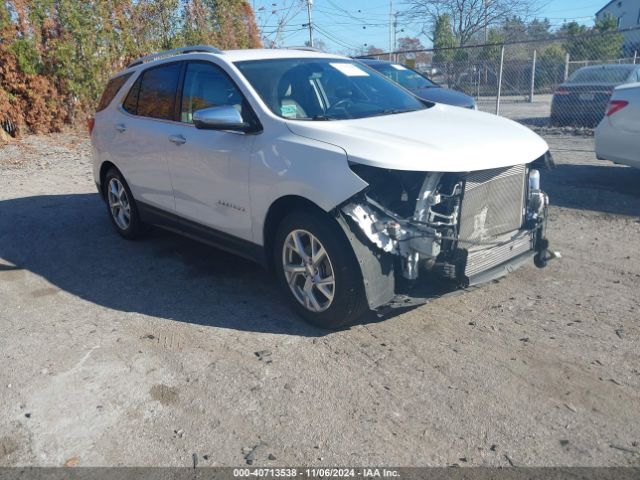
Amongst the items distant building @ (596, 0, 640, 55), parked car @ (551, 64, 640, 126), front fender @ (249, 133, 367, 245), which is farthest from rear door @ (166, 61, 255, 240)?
distant building @ (596, 0, 640, 55)

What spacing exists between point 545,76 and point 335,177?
23.9 meters

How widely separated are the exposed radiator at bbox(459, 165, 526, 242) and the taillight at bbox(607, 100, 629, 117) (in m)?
4.07

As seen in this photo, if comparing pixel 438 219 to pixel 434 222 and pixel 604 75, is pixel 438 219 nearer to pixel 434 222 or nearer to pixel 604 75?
pixel 434 222

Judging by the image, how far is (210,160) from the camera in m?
4.66

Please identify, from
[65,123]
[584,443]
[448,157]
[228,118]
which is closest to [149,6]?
[65,123]

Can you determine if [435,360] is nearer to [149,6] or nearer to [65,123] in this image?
[65,123]

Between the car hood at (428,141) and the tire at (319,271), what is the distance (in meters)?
0.54

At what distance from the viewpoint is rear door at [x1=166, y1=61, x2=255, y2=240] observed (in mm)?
4430

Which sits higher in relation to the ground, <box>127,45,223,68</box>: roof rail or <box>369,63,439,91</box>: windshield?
<box>127,45,223,68</box>: roof rail

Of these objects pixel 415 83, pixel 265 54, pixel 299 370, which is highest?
pixel 265 54

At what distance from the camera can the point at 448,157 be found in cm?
365

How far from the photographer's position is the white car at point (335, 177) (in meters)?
3.72

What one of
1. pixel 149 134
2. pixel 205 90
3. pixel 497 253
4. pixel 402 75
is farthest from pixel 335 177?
pixel 402 75

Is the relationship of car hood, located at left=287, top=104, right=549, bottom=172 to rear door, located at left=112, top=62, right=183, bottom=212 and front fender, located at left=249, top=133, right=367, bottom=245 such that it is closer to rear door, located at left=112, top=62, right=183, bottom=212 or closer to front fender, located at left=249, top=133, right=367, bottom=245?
front fender, located at left=249, top=133, right=367, bottom=245
